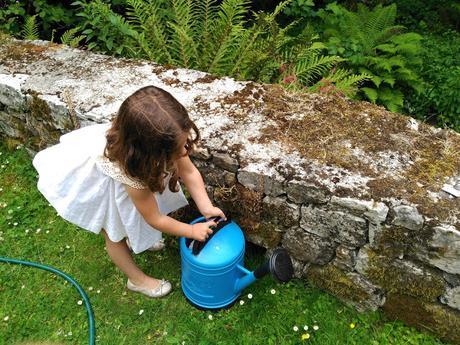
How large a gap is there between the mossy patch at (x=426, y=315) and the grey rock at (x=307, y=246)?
17.7 inches

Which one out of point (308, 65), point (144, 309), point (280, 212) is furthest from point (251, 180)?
point (308, 65)

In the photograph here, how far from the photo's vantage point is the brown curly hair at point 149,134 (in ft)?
6.48

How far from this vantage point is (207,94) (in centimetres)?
315

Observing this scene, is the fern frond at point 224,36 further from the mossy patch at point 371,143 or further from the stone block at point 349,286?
the stone block at point 349,286

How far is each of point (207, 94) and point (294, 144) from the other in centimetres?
84

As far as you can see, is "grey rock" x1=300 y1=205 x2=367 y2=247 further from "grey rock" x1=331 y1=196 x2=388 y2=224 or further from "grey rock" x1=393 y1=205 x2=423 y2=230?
"grey rock" x1=393 y1=205 x2=423 y2=230

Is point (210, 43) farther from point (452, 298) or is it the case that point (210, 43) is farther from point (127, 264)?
point (452, 298)

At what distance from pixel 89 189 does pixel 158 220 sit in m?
0.46

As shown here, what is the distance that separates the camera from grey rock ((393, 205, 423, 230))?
7.27 ft

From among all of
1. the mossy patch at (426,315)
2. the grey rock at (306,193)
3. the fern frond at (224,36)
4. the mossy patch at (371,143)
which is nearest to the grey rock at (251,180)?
the grey rock at (306,193)

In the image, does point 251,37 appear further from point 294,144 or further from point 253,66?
point 294,144

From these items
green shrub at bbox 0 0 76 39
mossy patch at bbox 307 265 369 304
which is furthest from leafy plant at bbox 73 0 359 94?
mossy patch at bbox 307 265 369 304

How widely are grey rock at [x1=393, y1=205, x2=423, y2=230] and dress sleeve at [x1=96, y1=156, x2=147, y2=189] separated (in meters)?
1.34

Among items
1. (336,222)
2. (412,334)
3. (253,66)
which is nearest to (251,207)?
(336,222)
